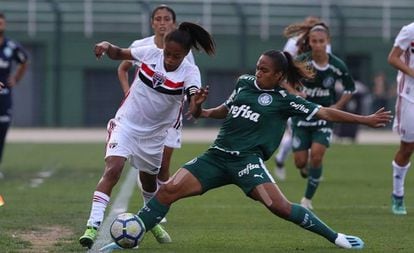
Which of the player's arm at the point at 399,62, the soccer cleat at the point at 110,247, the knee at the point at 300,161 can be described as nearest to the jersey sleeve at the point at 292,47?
the knee at the point at 300,161

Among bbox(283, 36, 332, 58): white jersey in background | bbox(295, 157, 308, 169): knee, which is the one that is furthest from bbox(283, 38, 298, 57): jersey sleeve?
bbox(295, 157, 308, 169): knee

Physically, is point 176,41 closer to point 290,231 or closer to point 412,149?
point 290,231

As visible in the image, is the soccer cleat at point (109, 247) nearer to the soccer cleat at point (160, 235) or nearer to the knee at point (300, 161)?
the soccer cleat at point (160, 235)

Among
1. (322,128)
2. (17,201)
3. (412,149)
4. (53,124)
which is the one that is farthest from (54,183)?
(53,124)

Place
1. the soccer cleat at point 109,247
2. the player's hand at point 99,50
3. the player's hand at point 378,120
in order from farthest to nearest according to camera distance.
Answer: the player's hand at point 99,50
the soccer cleat at point 109,247
the player's hand at point 378,120

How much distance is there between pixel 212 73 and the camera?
37656 mm

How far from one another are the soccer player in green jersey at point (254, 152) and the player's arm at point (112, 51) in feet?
3.05

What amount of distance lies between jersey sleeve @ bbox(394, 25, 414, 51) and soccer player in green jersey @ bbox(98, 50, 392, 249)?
285 centimetres

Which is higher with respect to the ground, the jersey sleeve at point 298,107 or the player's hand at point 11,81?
the jersey sleeve at point 298,107

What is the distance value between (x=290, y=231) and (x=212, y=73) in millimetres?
27059

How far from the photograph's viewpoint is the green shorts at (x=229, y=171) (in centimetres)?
913

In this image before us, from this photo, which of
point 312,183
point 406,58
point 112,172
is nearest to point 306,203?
point 312,183

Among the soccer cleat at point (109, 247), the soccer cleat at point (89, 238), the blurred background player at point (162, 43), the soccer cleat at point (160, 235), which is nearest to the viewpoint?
the soccer cleat at point (89, 238)

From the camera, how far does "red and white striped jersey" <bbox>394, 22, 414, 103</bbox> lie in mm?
11906
